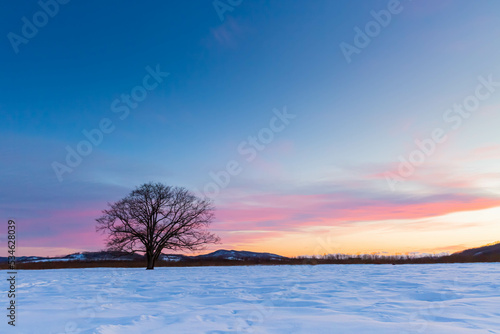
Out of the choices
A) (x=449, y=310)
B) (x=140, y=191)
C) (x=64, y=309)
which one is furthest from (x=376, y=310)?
(x=140, y=191)

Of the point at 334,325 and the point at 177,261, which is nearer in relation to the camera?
the point at 334,325

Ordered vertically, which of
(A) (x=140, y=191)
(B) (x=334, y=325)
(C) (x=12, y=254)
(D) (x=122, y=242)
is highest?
(A) (x=140, y=191)

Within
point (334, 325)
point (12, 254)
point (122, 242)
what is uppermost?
point (122, 242)

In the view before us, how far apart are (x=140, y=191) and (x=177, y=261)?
11.0 m

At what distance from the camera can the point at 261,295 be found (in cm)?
934

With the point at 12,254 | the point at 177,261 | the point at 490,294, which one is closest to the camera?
the point at 490,294

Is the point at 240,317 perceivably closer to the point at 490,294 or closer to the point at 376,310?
the point at 376,310

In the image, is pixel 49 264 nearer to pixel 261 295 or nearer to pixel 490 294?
pixel 261 295

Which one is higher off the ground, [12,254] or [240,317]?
[12,254]

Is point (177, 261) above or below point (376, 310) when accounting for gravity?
above

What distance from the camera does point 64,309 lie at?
720cm

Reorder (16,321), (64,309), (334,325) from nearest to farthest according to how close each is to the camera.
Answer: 1. (334,325)
2. (16,321)
3. (64,309)

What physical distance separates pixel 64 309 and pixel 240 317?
12.3 feet

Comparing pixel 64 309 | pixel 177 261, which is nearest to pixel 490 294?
pixel 64 309
